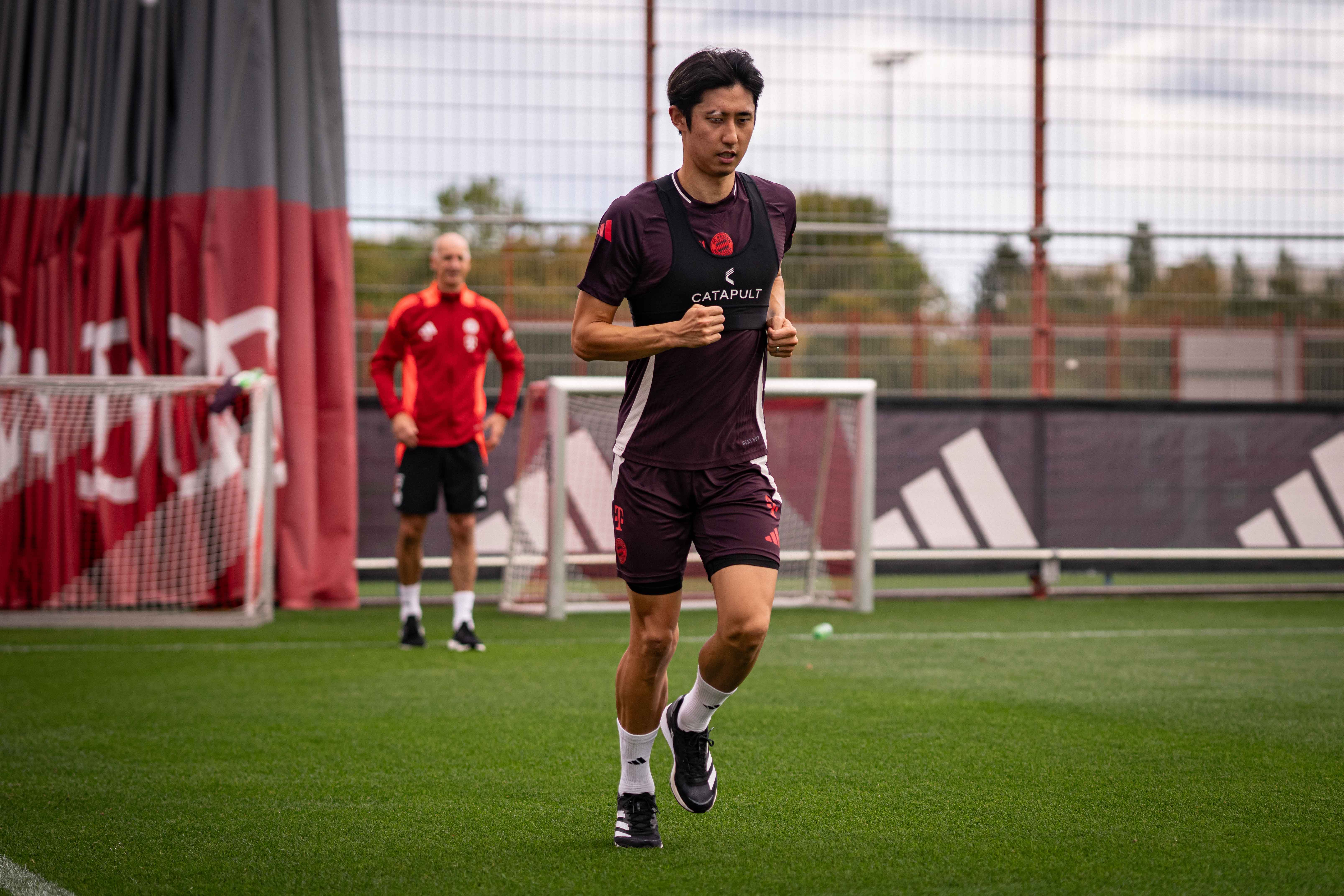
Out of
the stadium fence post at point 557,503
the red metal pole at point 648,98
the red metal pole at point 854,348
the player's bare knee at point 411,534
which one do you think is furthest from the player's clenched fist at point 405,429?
the red metal pole at point 854,348

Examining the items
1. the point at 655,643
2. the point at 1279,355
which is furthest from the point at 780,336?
the point at 1279,355

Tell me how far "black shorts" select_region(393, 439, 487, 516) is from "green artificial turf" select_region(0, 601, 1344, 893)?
0.79 meters

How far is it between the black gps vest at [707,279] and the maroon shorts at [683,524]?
38 cm

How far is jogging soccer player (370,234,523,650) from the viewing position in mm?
7156

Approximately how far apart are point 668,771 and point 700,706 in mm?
879

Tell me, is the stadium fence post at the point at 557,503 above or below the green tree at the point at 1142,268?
below

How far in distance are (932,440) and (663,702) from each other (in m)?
6.65

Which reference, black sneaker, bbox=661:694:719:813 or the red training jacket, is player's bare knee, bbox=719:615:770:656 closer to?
black sneaker, bbox=661:694:719:813

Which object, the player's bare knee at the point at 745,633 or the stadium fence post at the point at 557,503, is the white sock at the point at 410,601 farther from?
the player's bare knee at the point at 745,633

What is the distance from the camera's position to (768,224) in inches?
138

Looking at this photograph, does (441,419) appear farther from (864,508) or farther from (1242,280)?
(1242,280)

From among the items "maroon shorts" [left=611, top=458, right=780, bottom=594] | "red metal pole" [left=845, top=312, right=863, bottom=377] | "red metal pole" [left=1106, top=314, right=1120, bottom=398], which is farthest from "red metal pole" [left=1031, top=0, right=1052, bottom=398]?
"maroon shorts" [left=611, top=458, right=780, bottom=594]

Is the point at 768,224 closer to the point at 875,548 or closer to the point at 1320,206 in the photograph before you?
the point at 875,548

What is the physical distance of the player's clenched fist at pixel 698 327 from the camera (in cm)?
319
